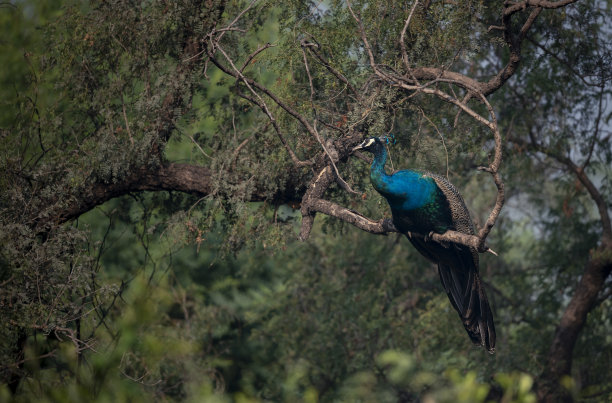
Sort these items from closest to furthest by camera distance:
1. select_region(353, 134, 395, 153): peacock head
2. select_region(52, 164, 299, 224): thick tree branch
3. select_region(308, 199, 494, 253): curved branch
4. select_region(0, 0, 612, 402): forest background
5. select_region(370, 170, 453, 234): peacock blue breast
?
select_region(308, 199, 494, 253): curved branch, select_region(370, 170, 453, 234): peacock blue breast, select_region(353, 134, 395, 153): peacock head, select_region(0, 0, 612, 402): forest background, select_region(52, 164, 299, 224): thick tree branch

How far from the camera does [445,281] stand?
20.3ft

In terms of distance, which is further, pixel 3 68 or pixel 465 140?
pixel 3 68

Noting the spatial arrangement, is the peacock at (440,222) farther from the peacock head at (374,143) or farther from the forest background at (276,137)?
the forest background at (276,137)

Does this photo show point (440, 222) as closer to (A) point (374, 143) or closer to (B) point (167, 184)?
(A) point (374, 143)

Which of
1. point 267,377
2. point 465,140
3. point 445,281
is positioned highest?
point 465,140

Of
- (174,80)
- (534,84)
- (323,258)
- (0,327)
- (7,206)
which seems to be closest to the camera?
(0,327)

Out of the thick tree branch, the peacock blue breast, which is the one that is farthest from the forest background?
the peacock blue breast

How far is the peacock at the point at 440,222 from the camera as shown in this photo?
5613 millimetres

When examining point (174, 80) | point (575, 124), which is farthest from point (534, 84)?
point (174, 80)

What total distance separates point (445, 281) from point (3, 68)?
5.97 m

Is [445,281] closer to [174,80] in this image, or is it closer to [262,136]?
[262,136]

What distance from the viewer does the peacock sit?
5.61 meters

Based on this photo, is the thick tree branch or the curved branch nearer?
the curved branch

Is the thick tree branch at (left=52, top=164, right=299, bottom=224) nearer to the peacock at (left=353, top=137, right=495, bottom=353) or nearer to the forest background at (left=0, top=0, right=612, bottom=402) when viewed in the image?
the forest background at (left=0, top=0, right=612, bottom=402)
